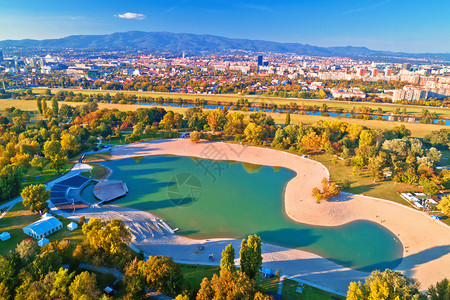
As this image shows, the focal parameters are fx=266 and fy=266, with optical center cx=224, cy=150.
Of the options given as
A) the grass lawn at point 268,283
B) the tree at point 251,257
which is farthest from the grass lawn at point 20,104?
the grass lawn at point 268,283

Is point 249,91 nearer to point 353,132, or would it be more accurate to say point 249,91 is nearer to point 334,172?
point 353,132

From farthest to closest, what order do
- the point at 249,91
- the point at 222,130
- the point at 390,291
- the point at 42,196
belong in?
the point at 249,91
the point at 222,130
the point at 42,196
the point at 390,291

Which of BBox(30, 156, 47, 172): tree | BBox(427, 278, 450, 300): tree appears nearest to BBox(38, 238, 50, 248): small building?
BBox(30, 156, 47, 172): tree

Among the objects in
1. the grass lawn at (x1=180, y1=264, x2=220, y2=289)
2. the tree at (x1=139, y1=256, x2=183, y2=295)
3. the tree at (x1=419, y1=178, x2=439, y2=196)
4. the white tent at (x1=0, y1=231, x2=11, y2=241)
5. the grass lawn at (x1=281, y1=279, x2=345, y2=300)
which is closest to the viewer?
the tree at (x1=139, y1=256, x2=183, y2=295)

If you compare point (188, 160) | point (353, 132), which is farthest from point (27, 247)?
point (353, 132)

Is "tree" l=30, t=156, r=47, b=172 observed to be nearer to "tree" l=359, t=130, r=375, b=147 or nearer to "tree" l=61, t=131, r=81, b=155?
"tree" l=61, t=131, r=81, b=155
